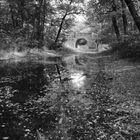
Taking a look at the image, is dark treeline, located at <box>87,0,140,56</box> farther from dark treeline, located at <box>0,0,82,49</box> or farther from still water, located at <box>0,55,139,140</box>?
still water, located at <box>0,55,139,140</box>

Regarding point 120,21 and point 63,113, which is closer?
point 63,113

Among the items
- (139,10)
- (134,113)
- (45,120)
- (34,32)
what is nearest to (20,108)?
(45,120)

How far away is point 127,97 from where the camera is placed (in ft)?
25.8

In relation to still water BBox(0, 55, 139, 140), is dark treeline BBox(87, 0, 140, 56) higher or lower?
higher

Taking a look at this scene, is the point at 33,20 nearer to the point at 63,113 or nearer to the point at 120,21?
the point at 120,21

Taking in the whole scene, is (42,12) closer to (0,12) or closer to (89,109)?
(0,12)

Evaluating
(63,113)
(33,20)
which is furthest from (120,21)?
(63,113)

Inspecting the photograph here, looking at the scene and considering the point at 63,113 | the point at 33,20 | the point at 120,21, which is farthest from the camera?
the point at 33,20

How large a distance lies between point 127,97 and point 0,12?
A: 2997cm

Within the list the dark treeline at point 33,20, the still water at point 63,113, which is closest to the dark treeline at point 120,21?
the dark treeline at point 33,20

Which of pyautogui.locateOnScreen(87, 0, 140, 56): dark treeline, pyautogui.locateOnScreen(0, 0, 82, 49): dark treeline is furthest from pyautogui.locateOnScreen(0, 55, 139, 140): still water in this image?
pyautogui.locateOnScreen(0, 0, 82, 49): dark treeline

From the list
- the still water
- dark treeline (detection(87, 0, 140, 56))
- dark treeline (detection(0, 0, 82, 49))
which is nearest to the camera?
the still water

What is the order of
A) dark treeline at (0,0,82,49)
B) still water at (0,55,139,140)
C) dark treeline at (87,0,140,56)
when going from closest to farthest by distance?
1. still water at (0,55,139,140)
2. dark treeline at (87,0,140,56)
3. dark treeline at (0,0,82,49)

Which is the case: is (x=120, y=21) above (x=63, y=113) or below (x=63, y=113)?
above
